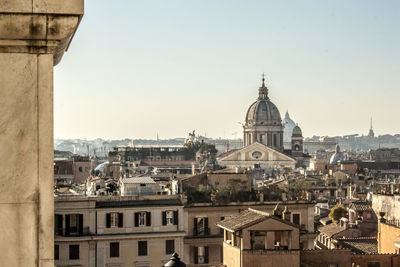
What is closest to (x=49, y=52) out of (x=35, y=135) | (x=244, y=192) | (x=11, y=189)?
(x=35, y=135)

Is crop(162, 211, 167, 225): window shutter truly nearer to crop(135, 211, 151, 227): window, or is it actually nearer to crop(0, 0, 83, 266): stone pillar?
crop(135, 211, 151, 227): window

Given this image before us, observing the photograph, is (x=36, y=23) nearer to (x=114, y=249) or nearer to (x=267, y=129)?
(x=114, y=249)

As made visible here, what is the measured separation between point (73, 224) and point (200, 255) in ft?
14.8

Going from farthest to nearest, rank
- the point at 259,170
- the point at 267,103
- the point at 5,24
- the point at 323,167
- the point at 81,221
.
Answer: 1. the point at 267,103
2. the point at 323,167
3. the point at 259,170
4. the point at 81,221
5. the point at 5,24

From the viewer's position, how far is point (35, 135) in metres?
Result: 3.13

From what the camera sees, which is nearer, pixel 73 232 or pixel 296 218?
pixel 73 232

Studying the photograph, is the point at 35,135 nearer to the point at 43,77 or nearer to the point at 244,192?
the point at 43,77

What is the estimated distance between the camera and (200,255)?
94.8ft

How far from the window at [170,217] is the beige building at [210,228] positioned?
2.43ft

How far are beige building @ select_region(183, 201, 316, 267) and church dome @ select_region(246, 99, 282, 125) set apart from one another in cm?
8473

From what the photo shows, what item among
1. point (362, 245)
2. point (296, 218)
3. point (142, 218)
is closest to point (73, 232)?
point (142, 218)

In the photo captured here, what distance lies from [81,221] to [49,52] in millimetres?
24350

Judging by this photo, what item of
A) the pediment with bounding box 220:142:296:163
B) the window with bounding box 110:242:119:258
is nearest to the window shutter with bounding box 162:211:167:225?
the window with bounding box 110:242:119:258

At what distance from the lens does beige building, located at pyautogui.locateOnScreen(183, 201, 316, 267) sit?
94.7ft
